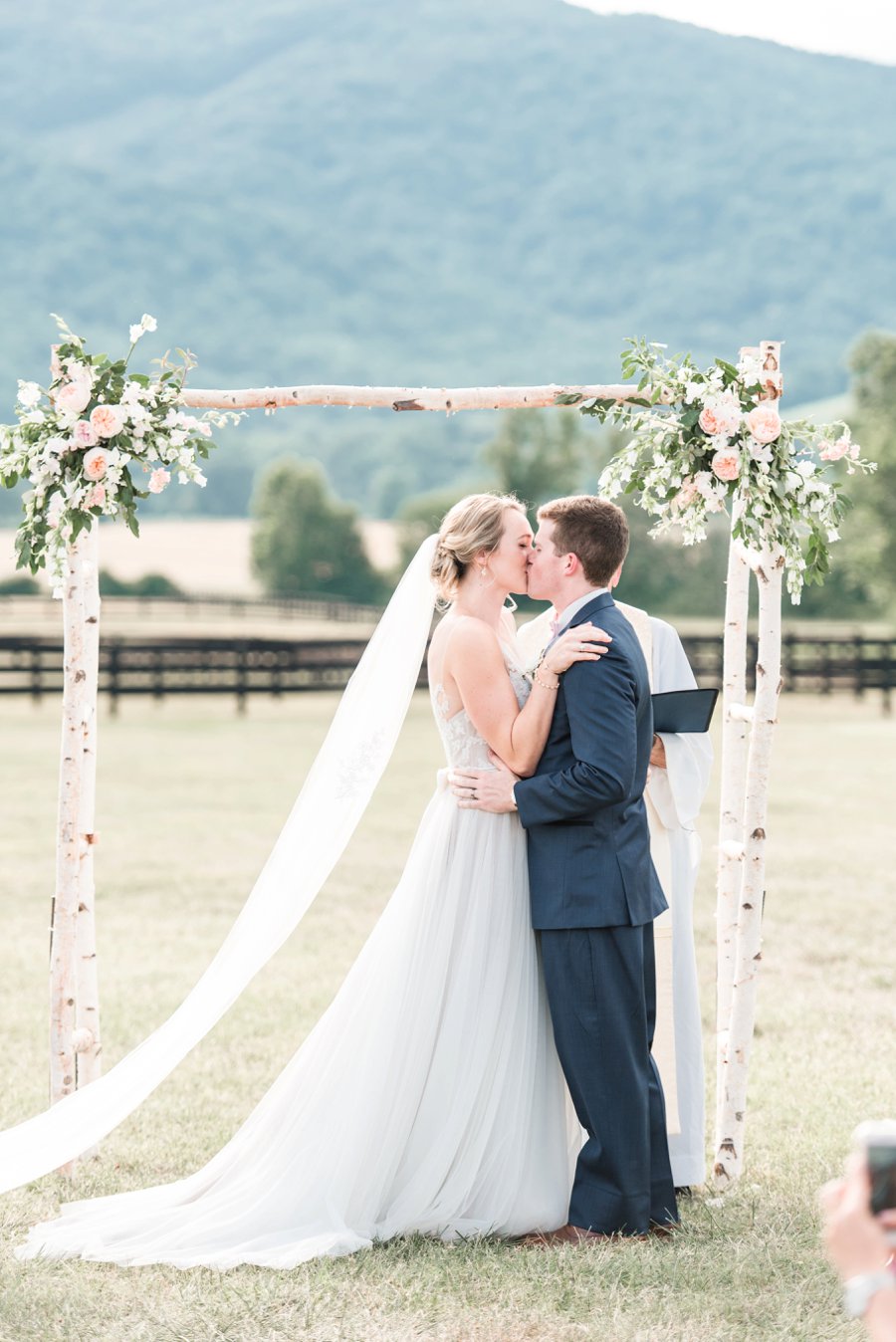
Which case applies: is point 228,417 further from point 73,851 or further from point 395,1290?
point 395,1290

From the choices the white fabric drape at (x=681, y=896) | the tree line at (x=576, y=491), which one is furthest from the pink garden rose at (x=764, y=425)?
the tree line at (x=576, y=491)

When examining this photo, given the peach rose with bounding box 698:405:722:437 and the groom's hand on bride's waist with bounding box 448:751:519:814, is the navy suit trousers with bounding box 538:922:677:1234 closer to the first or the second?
the groom's hand on bride's waist with bounding box 448:751:519:814

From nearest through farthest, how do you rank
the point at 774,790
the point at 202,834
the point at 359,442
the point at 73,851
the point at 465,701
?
the point at 465,701
the point at 73,851
the point at 202,834
the point at 774,790
the point at 359,442

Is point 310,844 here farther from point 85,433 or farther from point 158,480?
point 85,433

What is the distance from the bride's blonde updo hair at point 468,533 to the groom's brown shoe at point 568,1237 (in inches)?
80.5

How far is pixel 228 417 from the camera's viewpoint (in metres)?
4.93

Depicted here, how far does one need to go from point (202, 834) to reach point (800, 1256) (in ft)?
33.9

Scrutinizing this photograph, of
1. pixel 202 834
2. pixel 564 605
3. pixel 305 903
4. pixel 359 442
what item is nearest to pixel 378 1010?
pixel 305 903

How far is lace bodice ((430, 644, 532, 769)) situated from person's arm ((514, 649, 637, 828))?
28cm

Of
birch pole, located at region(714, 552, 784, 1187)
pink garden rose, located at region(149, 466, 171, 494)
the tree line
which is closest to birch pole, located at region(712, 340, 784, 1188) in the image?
birch pole, located at region(714, 552, 784, 1187)

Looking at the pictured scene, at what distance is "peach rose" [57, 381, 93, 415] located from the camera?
496cm

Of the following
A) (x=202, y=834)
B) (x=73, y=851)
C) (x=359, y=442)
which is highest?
(x=359, y=442)

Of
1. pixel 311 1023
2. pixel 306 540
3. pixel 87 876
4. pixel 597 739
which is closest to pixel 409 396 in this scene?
pixel 597 739

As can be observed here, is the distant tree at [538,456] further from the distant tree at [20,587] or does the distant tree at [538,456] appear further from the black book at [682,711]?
the black book at [682,711]
